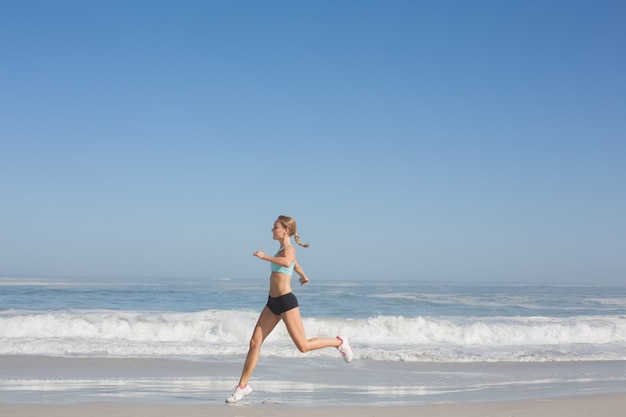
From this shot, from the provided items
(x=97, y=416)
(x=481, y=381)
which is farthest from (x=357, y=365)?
(x=97, y=416)

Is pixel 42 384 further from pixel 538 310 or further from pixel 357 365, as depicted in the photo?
pixel 538 310

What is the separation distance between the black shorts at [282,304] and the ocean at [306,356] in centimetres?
123

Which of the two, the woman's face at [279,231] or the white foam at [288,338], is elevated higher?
the woman's face at [279,231]

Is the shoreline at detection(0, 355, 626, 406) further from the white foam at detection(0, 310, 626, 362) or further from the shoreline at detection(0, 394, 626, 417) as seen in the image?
the white foam at detection(0, 310, 626, 362)

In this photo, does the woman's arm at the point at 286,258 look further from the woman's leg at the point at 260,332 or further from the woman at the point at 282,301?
the woman's leg at the point at 260,332

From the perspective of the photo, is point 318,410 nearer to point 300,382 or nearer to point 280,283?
point 280,283

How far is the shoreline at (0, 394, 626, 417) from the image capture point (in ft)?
22.5

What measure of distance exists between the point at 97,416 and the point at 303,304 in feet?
65.5

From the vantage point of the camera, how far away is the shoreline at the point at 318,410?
685cm

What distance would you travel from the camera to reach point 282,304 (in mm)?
7281

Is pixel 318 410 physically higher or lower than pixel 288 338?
higher

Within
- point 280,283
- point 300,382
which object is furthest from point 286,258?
point 300,382

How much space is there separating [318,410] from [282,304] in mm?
1215

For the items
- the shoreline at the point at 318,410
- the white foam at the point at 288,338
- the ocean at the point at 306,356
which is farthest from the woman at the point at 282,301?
the white foam at the point at 288,338
